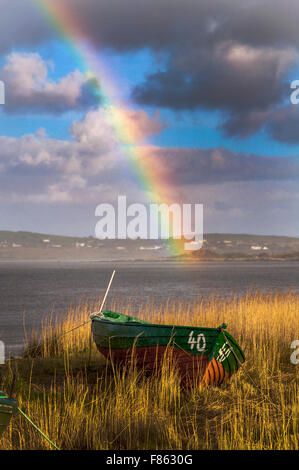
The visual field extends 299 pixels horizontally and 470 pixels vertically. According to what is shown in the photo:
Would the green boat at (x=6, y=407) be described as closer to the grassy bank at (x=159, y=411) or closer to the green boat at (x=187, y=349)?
the grassy bank at (x=159, y=411)

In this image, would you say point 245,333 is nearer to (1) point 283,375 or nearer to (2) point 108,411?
(1) point 283,375

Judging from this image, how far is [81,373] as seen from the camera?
445 inches

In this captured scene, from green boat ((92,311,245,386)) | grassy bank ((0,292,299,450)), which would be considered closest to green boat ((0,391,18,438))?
grassy bank ((0,292,299,450))

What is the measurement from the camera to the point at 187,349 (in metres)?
9.34

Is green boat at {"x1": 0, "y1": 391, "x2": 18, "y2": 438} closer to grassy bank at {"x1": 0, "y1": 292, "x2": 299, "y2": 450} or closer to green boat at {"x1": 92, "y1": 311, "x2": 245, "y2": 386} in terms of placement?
grassy bank at {"x1": 0, "y1": 292, "x2": 299, "y2": 450}

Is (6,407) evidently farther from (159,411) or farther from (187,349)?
(187,349)

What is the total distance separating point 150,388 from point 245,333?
5.98m

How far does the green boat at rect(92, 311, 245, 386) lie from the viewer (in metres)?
9.21

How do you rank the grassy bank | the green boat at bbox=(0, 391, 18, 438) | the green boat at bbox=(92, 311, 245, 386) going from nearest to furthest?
the green boat at bbox=(0, 391, 18, 438) → the grassy bank → the green boat at bbox=(92, 311, 245, 386)

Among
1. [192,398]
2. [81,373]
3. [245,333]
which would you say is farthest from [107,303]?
[192,398]

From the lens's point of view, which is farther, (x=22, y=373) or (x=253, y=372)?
(x=22, y=373)

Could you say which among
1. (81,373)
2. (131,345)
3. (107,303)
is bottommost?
(107,303)

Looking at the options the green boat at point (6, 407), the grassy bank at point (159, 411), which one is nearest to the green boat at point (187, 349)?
the grassy bank at point (159, 411)

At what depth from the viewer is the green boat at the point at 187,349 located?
921 cm
